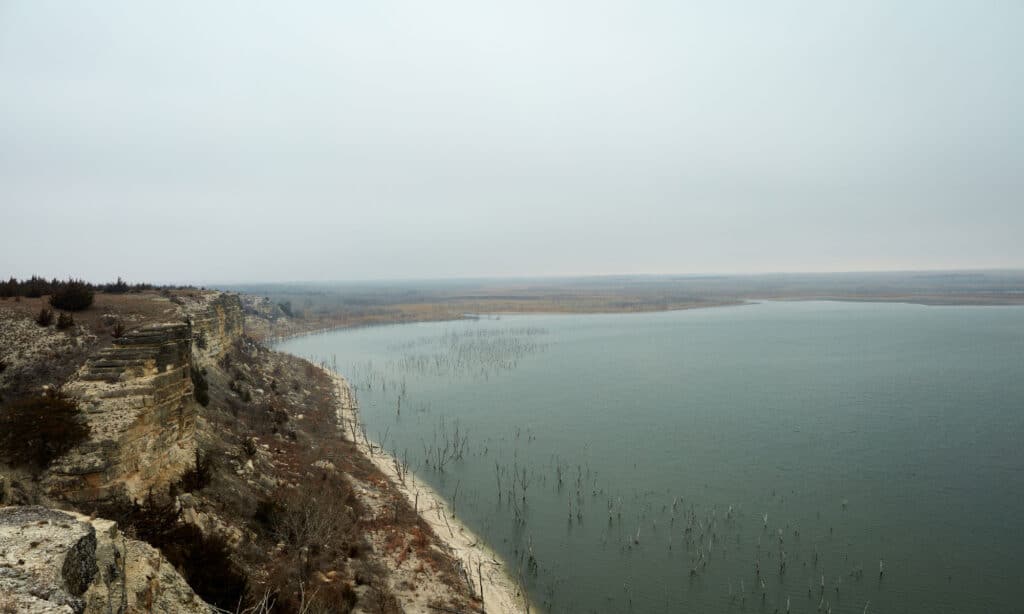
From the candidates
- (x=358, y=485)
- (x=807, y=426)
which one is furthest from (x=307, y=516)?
(x=807, y=426)

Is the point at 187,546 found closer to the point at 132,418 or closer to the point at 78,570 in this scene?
the point at 132,418

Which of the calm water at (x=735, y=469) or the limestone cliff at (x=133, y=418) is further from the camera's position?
the calm water at (x=735, y=469)

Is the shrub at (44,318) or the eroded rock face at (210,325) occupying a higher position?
the shrub at (44,318)

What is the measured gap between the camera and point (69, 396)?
32.3 feet

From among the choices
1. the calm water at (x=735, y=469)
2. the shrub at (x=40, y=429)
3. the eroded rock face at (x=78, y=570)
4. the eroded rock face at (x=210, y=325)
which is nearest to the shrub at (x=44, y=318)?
the shrub at (x=40, y=429)

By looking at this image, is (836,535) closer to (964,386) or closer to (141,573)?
(141,573)

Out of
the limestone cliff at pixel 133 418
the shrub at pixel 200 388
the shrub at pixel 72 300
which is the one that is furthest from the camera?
the shrub at pixel 200 388

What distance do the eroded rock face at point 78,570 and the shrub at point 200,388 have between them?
11.9 m

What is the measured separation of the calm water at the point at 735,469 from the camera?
562 inches

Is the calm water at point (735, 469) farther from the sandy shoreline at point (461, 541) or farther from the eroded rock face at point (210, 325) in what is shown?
the eroded rock face at point (210, 325)

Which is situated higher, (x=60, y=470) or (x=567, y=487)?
(x=60, y=470)

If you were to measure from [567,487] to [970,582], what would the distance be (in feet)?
41.0

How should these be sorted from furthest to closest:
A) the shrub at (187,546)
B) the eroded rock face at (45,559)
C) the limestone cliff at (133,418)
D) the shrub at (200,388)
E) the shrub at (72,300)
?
the shrub at (200,388) < the shrub at (72,300) < the limestone cliff at (133,418) < the shrub at (187,546) < the eroded rock face at (45,559)

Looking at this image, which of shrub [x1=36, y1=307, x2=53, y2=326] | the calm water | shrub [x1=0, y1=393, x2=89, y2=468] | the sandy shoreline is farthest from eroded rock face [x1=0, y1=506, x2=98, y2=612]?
the calm water
